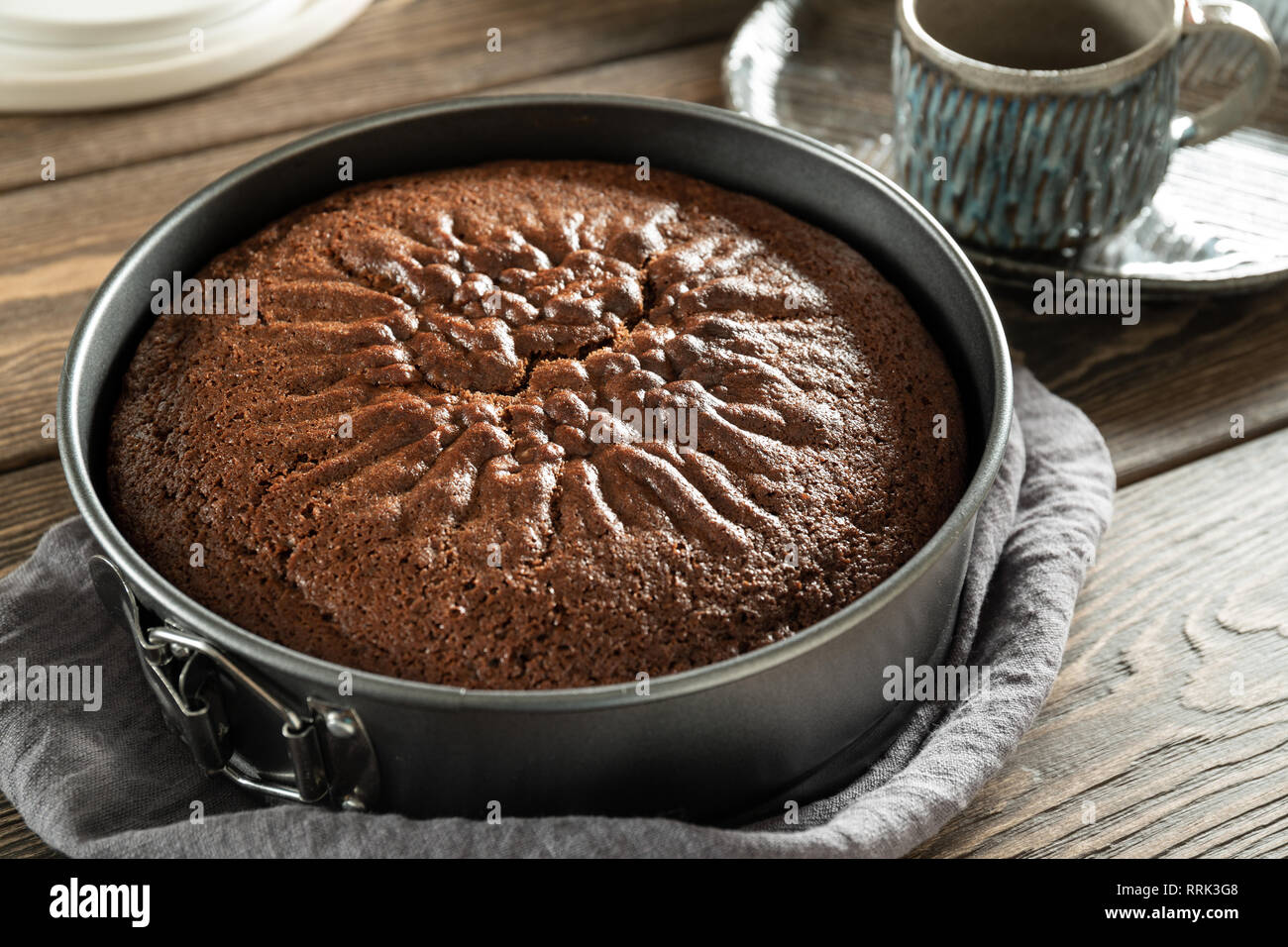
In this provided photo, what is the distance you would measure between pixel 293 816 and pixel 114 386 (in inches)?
16.8

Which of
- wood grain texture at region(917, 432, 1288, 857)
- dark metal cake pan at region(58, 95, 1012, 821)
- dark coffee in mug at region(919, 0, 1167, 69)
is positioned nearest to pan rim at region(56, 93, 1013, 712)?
dark metal cake pan at region(58, 95, 1012, 821)

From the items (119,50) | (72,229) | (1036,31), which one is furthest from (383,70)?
(1036,31)

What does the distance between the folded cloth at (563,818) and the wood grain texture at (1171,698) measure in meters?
0.05

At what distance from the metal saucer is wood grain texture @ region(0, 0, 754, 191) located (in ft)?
0.39

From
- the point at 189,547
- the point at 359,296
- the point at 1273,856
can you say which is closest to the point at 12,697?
the point at 189,547

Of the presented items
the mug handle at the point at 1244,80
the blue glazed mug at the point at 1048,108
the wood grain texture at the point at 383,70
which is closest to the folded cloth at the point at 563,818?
the blue glazed mug at the point at 1048,108

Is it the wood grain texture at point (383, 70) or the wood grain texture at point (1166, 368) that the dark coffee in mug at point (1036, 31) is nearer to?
the wood grain texture at point (1166, 368)

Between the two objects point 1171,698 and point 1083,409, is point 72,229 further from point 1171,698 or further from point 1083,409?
point 1171,698

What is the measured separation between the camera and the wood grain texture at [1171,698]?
950 millimetres

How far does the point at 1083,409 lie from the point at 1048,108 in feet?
1.00

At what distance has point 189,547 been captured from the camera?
950 millimetres

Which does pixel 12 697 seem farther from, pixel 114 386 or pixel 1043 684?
pixel 1043 684

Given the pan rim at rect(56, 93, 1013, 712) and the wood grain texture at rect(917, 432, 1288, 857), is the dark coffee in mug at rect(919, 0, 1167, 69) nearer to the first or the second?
the pan rim at rect(56, 93, 1013, 712)

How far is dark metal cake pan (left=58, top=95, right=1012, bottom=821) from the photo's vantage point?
0.79 metres
